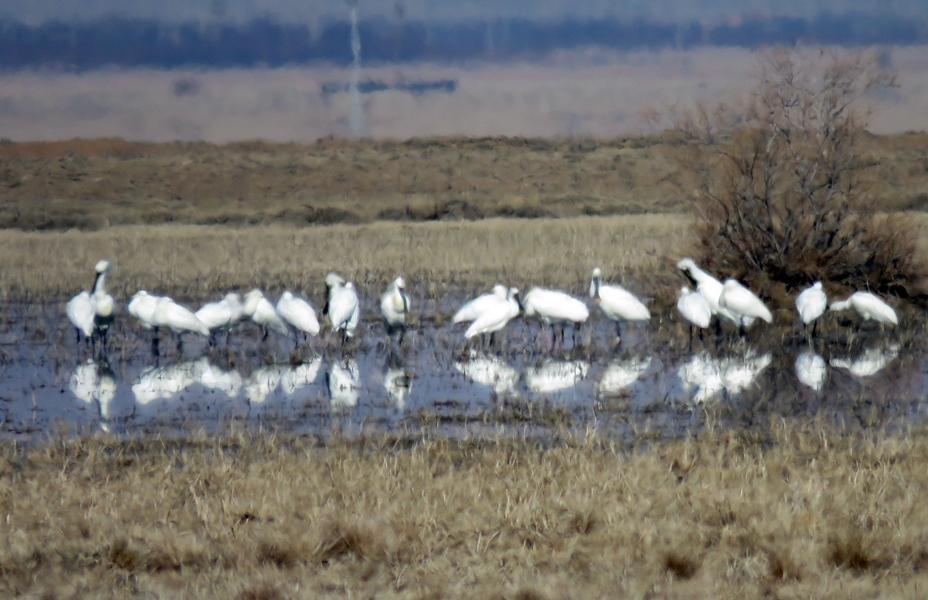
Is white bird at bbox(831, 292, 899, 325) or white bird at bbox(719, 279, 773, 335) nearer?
white bird at bbox(719, 279, 773, 335)

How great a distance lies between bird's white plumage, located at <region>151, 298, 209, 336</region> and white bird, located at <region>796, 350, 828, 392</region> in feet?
21.5

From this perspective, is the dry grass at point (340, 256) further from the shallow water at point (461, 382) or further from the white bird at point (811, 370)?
the white bird at point (811, 370)

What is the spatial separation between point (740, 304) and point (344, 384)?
4772 mm

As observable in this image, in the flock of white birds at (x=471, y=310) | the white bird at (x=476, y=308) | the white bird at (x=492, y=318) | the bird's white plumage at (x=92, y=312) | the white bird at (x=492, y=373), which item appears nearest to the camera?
the white bird at (x=492, y=373)

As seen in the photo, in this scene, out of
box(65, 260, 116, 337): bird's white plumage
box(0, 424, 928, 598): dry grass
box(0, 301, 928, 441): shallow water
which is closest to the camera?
box(0, 424, 928, 598): dry grass

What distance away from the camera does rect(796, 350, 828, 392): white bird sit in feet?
33.3

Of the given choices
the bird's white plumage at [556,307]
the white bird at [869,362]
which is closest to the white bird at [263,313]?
the bird's white plumage at [556,307]

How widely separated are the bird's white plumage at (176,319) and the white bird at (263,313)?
26.4 inches

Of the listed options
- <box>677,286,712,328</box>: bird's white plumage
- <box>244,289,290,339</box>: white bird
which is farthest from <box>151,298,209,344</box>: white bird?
<box>677,286,712,328</box>: bird's white plumage

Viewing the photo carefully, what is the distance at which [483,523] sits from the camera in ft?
18.6

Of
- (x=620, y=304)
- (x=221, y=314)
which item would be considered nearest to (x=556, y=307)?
(x=620, y=304)

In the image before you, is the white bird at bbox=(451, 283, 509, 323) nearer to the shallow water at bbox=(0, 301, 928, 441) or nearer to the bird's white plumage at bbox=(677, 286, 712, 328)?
the shallow water at bbox=(0, 301, 928, 441)

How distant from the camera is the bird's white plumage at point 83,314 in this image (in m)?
12.7

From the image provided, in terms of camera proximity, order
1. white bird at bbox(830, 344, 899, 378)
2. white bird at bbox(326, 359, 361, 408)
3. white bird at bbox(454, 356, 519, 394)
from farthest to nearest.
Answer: white bird at bbox(830, 344, 899, 378)
white bird at bbox(454, 356, 519, 394)
white bird at bbox(326, 359, 361, 408)
